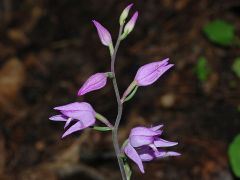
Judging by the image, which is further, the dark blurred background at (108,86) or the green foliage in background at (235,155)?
the dark blurred background at (108,86)

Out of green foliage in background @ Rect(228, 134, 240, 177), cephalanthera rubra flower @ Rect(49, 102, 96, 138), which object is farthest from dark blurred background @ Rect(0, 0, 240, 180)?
cephalanthera rubra flower @ Rect(49, 102, 96, 138)

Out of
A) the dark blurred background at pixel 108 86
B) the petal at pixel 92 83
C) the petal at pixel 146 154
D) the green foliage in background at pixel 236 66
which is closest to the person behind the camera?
the petal at pixel 92 83

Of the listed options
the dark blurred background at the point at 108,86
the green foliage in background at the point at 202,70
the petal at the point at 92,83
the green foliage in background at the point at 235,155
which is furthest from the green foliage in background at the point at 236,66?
the petal at the point at 92,83

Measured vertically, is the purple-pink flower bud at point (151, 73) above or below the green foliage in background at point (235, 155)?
above

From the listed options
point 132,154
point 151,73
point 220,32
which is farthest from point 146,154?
point 220,32

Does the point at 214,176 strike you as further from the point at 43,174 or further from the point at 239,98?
the point at 43,174

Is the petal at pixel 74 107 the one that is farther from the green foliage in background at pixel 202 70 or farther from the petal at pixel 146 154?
the green foliage in background at pixel 202 70

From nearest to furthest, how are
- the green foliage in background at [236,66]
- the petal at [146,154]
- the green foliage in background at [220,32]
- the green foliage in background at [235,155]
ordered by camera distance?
the petal at [146,154] < the green foliage in background at [235,155] < the green foliage in background at [236,66] < the green foliage in background at [220,32]

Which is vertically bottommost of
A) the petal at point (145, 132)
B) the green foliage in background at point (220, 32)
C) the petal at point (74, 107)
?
the green foliage in background at point (220, 32)
